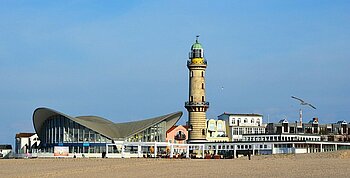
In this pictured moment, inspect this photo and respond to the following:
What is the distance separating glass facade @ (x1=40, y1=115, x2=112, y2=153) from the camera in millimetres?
86938

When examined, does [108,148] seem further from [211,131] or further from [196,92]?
[211,131]

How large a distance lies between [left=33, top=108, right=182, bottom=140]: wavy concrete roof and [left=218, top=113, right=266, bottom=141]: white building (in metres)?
13.9

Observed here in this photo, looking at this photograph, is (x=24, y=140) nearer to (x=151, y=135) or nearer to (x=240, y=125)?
(x=151, y=135)

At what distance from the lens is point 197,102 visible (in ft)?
298

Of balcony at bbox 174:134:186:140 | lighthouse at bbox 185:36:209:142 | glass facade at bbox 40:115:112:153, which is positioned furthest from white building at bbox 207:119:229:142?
glass facade at bbox 40:115:112:153

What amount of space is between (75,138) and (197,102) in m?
16.1

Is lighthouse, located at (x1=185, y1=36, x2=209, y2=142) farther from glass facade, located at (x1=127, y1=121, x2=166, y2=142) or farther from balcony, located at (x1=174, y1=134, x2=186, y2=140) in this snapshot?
balcony, located at (x1=174, y1=134, x2=186, y2=140)

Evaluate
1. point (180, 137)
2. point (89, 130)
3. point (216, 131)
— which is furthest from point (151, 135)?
point (216, 131)

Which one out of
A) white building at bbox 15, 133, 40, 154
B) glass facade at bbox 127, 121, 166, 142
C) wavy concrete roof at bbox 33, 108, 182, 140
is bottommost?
white building at bbox 15, 133, 40, 154

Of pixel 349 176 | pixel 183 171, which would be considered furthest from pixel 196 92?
pixel 349 176

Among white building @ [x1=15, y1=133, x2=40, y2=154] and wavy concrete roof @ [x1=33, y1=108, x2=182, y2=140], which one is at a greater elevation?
wavy concrete roof @ [x1=33, y1=108, x2=182, y2=140]

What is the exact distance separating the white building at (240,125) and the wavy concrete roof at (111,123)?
1387cm

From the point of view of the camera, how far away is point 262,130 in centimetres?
11006

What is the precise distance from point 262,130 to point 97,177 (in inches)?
2998
